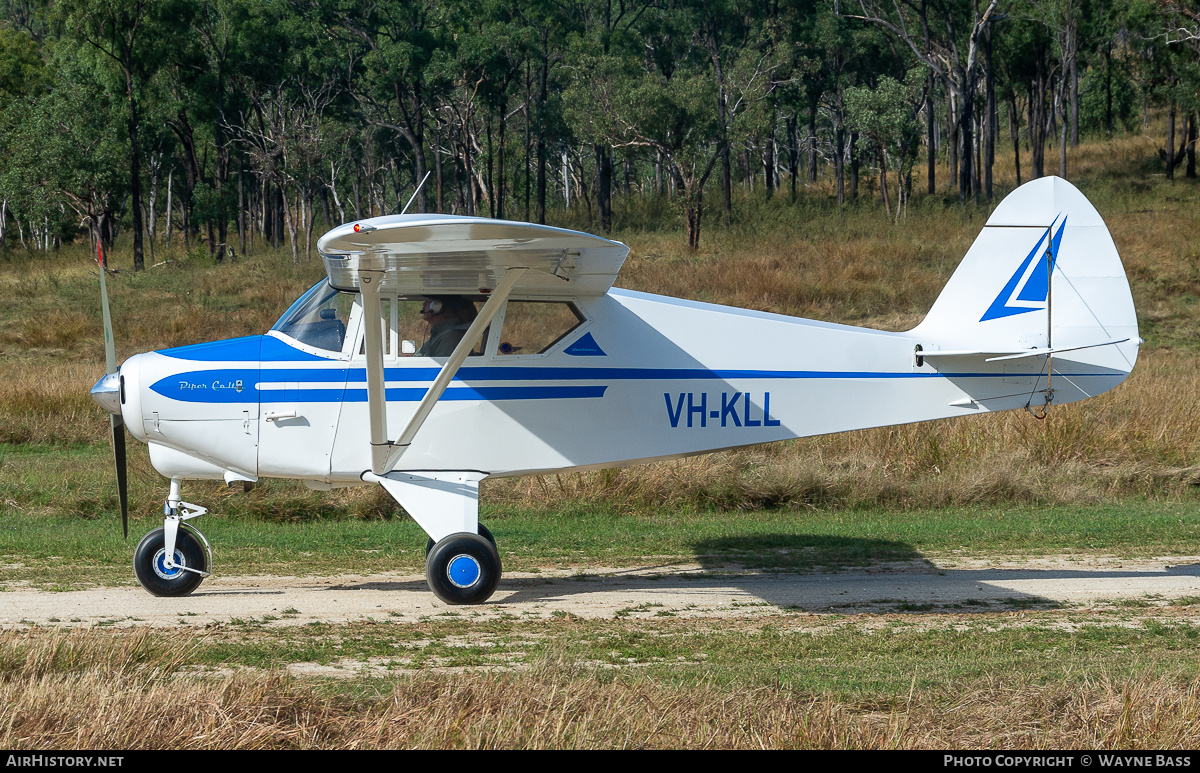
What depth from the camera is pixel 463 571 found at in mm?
7145

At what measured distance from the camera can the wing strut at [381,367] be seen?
675cm

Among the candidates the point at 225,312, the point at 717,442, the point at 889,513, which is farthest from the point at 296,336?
the point at 225,312

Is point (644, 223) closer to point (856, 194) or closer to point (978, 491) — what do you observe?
point (856, 194)

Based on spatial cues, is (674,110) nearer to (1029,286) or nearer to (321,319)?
(1029,286)

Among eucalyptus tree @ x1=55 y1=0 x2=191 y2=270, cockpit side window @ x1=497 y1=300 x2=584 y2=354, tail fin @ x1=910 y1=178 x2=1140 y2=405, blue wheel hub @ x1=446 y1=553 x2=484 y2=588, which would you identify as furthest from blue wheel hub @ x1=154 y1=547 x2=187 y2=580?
eucalyptus tree @ x1=55 y1=0 x2=191 y2=270

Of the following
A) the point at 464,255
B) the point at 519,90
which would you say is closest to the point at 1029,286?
the point at 464,255

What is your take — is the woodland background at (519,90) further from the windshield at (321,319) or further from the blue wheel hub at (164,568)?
the blue wheel hub at (164,568)

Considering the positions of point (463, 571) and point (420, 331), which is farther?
point (420, 331)

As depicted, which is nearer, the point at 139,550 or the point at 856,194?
the point at 139,550

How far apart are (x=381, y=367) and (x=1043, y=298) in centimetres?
553

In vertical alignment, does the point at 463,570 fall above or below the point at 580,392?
below

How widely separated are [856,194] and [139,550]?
138 ft

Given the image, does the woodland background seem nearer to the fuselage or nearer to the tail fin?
the tail fin
